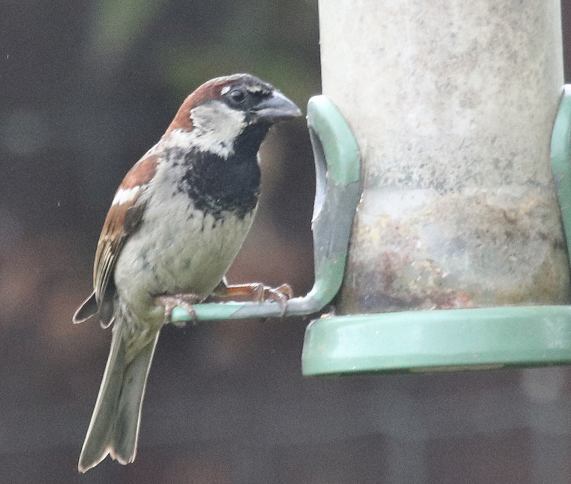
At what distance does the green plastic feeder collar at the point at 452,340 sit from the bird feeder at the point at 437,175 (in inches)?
0.4

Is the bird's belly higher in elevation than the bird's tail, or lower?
higher

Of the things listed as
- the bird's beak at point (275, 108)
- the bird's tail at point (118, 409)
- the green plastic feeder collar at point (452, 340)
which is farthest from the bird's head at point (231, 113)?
the green plastic feeder collar at point (452, 340)

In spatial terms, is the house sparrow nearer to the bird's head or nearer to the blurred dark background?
the bird's head

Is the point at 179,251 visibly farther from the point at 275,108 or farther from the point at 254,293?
the point at 275,108

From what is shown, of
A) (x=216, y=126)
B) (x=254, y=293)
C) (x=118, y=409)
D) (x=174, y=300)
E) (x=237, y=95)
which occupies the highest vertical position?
(x=237, y=95)

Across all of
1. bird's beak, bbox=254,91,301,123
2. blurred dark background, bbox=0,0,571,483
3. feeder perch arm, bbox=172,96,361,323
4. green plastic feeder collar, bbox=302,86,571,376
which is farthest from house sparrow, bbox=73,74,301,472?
blurred dark background, bbox=0,0,571,483

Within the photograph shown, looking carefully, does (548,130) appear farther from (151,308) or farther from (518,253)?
(151,308)

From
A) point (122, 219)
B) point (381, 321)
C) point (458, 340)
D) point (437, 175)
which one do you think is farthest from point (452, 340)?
point (122, 219)

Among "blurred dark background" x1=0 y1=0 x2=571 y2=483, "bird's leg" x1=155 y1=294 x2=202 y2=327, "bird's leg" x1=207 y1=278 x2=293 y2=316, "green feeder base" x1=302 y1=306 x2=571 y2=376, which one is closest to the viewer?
"green feeder base" x1=302 y1=306 x2=571 y2=376

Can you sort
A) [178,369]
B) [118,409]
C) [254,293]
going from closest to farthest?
[254,293] < [118,409] < [178,369]

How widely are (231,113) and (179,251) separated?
402mm

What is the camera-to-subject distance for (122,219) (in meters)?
5.00

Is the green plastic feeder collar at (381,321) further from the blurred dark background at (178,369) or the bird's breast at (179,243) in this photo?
the blurred dark background at (178,369)

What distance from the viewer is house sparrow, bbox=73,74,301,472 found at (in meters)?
4.84
